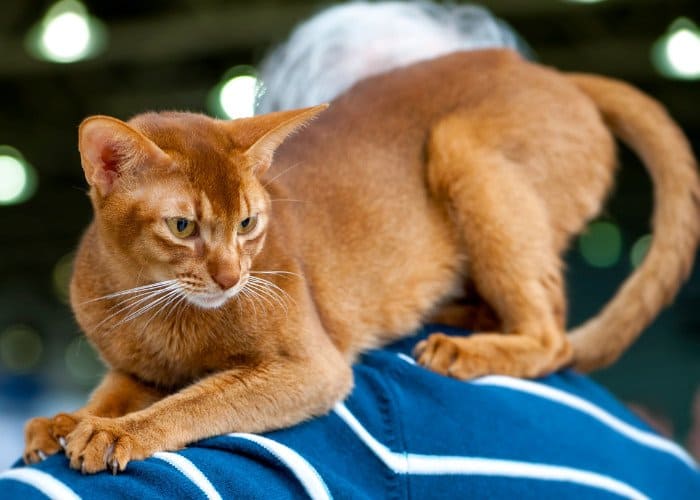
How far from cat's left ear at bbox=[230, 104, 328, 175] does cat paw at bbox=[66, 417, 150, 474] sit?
18.7 inches

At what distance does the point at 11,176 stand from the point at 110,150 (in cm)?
1006

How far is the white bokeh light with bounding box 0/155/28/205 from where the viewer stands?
10.5 meters

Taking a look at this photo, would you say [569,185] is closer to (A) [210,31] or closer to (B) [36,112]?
(A) [210,31]

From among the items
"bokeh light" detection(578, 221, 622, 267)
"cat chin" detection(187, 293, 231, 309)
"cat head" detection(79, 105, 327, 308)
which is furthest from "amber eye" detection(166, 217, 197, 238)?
"bokeh light" detection(578, 221, 622, 267)

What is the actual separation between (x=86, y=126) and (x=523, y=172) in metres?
1.13

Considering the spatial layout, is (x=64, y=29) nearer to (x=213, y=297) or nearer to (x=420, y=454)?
(x=213, y=297)

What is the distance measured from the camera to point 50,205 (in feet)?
43.9

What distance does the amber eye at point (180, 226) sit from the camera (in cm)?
138

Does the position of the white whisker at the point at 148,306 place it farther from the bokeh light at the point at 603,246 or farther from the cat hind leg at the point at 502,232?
the bokeh light at the point at 603,246

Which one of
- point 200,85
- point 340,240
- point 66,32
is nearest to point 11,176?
point 200,85

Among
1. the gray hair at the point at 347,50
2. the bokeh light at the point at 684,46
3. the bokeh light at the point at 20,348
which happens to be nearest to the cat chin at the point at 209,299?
the gray hair at the point at 347,50

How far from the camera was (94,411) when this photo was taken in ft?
4.94

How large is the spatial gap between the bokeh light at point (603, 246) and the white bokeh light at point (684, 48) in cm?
469

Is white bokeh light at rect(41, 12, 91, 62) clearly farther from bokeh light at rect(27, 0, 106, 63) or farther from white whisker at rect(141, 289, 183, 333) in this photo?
white whisker at rect(141, 289, 183, 333)
